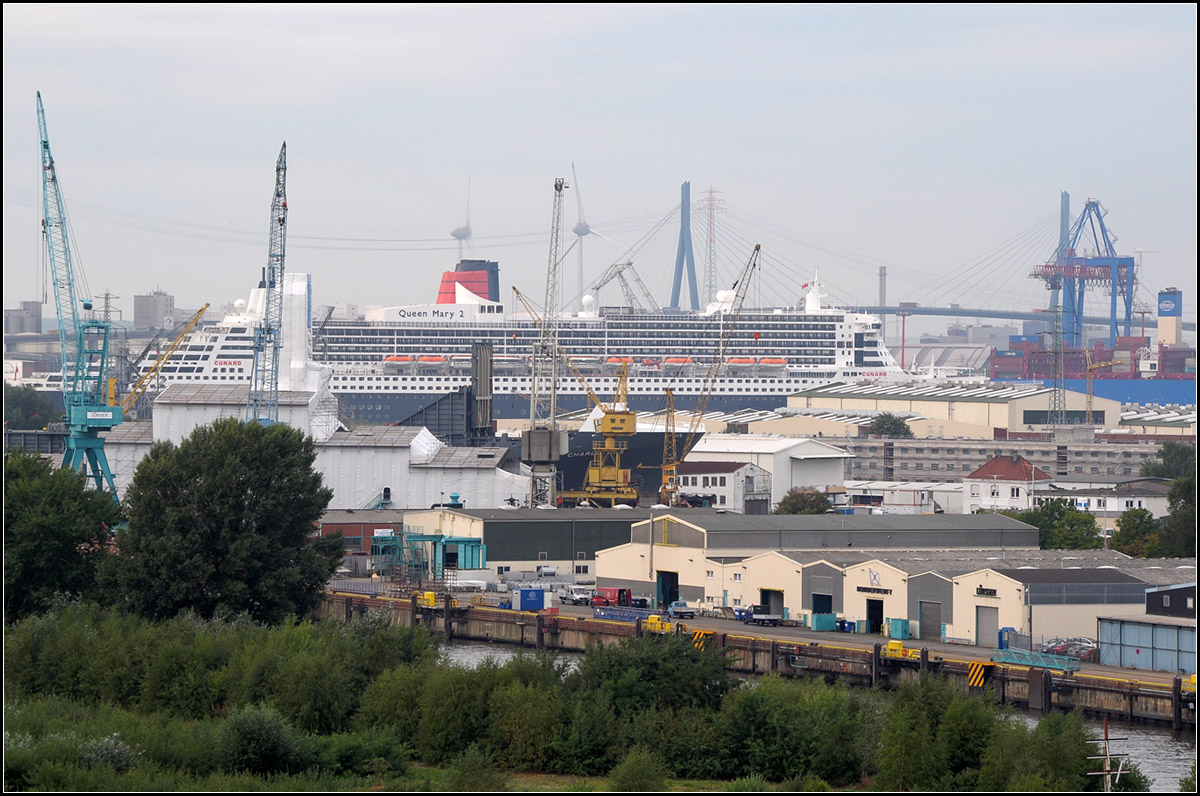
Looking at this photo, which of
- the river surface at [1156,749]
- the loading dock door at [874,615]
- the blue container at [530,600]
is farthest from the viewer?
the blue container at [530,600]

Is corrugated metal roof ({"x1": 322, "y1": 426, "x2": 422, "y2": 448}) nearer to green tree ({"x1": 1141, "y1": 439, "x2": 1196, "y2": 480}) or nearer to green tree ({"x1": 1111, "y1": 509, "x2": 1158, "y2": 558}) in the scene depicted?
green tree ({"x1": 1111, "y1": 509, "x2": 1158, "y2": 558})

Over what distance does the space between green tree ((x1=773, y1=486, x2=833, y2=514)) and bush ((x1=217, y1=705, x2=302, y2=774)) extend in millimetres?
25276

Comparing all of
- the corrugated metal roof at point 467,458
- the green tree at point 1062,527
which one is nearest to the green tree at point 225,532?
the green tree at point 1062,527

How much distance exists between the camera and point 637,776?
513 inches

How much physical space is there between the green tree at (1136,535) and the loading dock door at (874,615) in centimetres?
779

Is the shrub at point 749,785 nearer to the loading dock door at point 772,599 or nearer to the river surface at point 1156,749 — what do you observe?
the river surface at point 1156,749

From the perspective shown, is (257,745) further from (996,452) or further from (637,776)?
(996,452)

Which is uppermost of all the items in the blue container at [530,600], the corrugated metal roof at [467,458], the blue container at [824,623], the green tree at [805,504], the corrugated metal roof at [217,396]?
the corrugated metal roof at [217,396]

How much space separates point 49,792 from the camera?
11789mm

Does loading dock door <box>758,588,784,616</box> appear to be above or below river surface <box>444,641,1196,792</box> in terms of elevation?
above

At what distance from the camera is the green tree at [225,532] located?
68.5 feet

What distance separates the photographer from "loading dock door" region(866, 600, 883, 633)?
2467cm

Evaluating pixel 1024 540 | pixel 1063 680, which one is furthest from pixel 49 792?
pixel 1024 540

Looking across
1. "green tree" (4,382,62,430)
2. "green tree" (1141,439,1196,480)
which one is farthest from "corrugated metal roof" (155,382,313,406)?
"green tree" (1141,439,1196,480)
